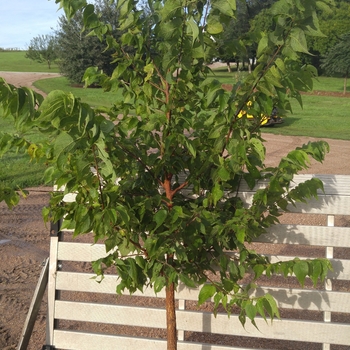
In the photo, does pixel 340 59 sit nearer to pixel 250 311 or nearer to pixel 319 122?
pixel 319 122

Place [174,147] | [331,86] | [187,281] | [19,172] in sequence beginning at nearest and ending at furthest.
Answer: [187,281]
[174,147]
[19,172]
[331,86]

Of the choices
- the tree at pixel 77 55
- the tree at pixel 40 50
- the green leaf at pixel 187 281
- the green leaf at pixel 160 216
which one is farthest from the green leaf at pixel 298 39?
the tree at pixel 40 50

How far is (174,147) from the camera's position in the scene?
8.91ft

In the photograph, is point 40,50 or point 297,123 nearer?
point 297,123

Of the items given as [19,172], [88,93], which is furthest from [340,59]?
[19,172]

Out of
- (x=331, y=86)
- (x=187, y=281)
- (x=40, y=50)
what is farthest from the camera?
(x=40, y=50)

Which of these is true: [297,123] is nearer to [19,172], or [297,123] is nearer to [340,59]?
[19,172]

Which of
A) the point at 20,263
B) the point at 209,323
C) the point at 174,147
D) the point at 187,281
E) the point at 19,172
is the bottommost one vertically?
the point at 20,263

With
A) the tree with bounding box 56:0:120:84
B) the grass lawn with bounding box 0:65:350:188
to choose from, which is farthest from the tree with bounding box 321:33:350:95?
the tree with bounding box 56:0:120:84

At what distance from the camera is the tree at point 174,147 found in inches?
79.1

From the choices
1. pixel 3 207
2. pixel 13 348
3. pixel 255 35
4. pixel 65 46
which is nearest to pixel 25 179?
pixel 3 207

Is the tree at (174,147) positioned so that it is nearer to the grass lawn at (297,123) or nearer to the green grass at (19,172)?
the grass lawn at (297,123)

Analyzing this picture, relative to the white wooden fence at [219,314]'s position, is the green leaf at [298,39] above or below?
above

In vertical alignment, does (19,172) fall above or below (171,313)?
below
